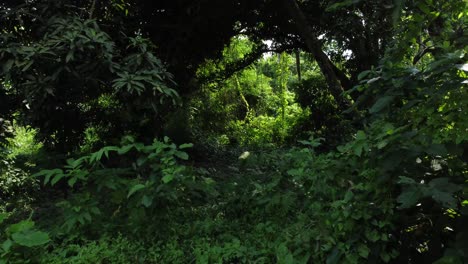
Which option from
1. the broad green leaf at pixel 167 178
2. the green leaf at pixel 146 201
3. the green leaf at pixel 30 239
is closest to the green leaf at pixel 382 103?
the broad green leaf at pixel 167 178

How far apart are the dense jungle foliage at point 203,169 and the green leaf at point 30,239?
19 millimetres

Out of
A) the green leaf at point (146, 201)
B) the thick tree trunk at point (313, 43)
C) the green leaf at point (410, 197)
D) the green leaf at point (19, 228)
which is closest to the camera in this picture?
the green leaf at point (410, 197)

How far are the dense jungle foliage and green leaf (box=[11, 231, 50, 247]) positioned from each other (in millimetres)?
19

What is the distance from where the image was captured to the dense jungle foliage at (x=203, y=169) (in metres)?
Result: 2.00

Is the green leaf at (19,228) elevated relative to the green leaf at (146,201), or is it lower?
lower

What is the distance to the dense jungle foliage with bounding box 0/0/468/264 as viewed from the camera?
200 cm

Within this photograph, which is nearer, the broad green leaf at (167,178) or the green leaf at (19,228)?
the green leaf at (19,228)

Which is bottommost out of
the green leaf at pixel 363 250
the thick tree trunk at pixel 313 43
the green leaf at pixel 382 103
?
the green leaf at pixel 363 250

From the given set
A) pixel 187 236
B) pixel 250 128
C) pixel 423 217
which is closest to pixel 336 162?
pixel 423 217

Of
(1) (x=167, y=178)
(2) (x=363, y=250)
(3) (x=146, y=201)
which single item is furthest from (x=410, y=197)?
(3) (x=146, y=201)

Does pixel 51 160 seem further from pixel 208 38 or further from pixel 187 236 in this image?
pixel 208 38

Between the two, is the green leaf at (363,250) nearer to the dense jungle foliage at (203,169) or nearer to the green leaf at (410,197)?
the dense jungle foliage at (203,169)

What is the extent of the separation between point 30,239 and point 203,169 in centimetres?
183

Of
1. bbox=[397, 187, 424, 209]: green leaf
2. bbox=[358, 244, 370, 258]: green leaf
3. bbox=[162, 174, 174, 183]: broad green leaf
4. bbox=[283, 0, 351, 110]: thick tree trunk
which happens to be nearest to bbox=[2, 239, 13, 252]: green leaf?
bbox=[162, 174, 174, 183]: broad green leaf
